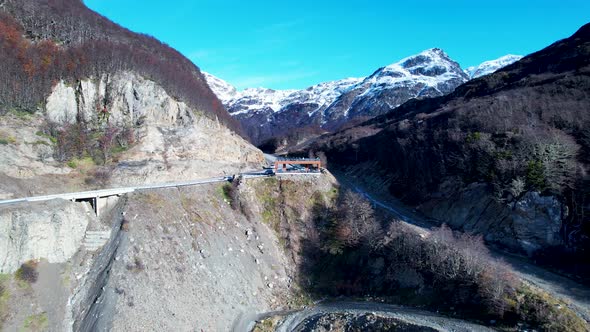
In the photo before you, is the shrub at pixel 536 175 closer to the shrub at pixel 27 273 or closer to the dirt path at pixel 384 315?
the dirt path at pixel 384 315

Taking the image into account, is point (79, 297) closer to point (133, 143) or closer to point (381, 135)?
point (133, 143)

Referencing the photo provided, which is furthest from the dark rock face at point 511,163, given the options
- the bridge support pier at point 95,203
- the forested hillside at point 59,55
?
the bridge support pier at point 95,203

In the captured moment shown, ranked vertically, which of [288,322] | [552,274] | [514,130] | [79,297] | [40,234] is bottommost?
[288,322]

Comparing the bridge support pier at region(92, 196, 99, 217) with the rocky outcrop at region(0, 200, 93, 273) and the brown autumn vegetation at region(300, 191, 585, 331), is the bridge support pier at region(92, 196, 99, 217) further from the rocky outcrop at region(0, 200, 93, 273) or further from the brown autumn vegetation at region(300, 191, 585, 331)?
the brown autumn vegetation at region(300, 191, 585, 331)

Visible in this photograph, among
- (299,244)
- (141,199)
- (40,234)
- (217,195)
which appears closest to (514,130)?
(299,244)

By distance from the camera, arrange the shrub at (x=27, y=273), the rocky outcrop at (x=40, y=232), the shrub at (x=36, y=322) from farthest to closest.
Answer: the rocky outcrop at (x=40, y=232) < the shrub at (x=27, y=273) < the shrub at (x=36, y=322)

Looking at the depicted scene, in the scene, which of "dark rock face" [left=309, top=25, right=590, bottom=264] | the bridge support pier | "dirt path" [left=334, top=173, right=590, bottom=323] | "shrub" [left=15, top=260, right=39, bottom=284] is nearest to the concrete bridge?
the bridge support pier
